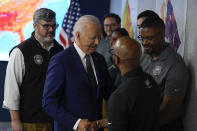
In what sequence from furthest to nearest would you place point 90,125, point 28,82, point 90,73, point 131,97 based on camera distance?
point 28,82 < point 90,73 < point 90,125 < point 131,97

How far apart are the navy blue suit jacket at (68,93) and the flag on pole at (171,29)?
0.93 m

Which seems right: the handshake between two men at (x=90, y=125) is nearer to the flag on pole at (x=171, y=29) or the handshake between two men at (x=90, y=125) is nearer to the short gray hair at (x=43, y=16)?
the flag on pole at (x=171, y=29)

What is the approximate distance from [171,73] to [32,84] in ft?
3.62

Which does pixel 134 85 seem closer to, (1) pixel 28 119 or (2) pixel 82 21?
(2) pixel 82 21

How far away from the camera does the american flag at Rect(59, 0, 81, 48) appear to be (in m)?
5.45

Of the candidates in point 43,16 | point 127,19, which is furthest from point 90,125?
point 127,19

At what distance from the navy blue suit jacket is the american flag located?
3314mm

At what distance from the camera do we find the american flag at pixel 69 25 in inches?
214

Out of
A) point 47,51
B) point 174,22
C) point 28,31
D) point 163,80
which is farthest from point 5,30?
point 163,80

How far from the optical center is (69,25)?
18.1ft

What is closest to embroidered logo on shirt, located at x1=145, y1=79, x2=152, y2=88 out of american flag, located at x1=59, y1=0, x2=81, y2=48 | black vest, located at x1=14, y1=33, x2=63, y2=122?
black vest, located at x1=14, y1=33, x2=63, y2=122

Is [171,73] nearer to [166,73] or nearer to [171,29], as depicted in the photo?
[166,73]

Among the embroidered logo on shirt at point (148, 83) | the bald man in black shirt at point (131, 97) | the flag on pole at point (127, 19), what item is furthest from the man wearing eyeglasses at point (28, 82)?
the flag on pole at point (127, 19)

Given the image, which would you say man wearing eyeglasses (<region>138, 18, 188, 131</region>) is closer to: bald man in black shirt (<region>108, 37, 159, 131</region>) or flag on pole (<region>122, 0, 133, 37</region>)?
bald man in black shirt (<region>108, 37, 159, 131</region>)
